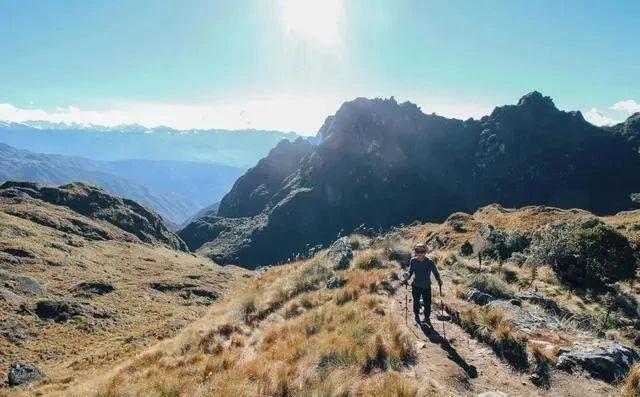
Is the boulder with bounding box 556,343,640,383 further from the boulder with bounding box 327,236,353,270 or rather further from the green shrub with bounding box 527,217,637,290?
the boulder with bounding box 327,236,353,270

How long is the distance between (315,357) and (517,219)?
174 ft

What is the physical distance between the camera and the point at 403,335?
12305 millimetres

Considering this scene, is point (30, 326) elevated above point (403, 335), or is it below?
below

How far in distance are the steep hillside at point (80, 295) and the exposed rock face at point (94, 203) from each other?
16.3 meters

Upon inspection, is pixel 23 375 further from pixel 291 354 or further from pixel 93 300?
pixel 93 300

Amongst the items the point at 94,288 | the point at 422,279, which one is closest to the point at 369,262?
the point at 422,279

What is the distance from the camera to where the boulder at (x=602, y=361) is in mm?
10695

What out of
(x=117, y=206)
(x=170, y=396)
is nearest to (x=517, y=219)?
(x=170, y=396)

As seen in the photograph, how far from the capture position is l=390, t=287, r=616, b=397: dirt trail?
10.1 m

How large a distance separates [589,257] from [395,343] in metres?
15.3

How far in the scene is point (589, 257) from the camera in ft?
72.0

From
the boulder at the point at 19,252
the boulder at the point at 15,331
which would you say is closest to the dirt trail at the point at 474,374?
the boulder at the point at 15,331

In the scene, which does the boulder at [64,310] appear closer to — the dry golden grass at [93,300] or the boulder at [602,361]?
the dry golden grass at [93,300]

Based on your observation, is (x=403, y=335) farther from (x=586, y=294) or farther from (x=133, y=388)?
(x=586, y=294)
